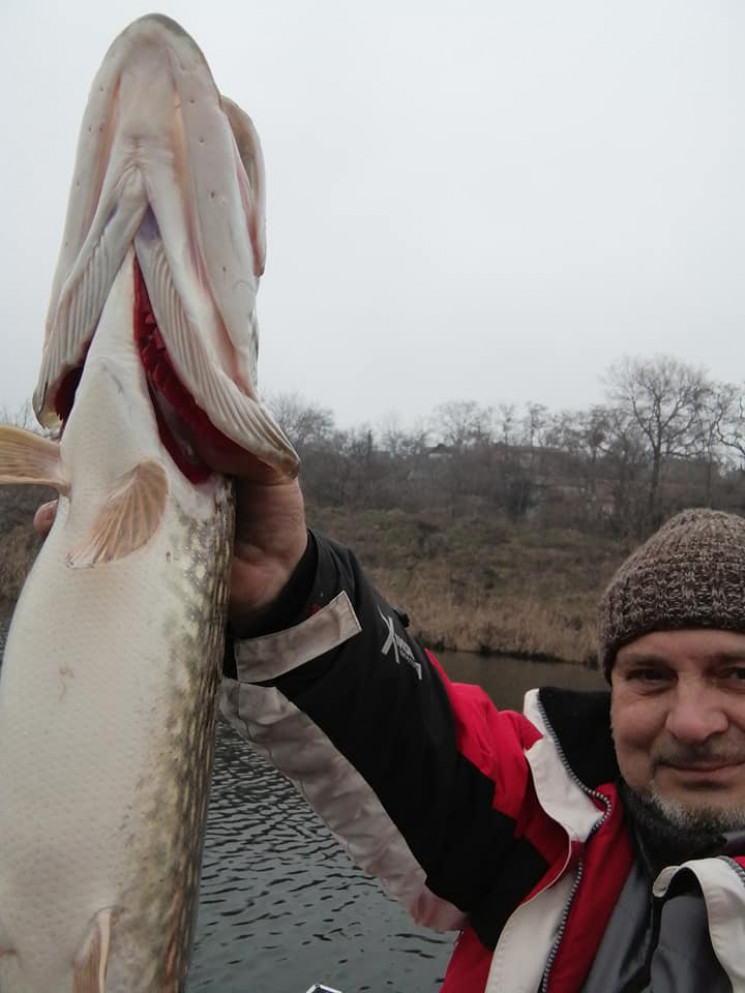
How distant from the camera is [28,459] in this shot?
150cm

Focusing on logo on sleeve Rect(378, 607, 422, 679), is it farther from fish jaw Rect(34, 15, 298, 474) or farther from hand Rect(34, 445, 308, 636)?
fish jaw Rect(34, 15, 298, 474)

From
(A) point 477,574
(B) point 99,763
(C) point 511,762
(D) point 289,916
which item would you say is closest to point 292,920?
(D) point 289,916

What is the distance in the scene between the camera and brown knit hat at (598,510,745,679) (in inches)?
80.4

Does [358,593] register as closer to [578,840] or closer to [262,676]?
[262,676]

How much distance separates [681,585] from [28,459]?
159 centimetres

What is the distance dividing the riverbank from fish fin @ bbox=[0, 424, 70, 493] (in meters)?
12.0

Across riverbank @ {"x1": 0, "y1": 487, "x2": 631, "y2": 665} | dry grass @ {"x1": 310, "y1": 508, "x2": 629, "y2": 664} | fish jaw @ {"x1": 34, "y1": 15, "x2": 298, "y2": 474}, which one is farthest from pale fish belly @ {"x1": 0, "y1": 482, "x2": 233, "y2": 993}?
dry grass @ {"x1": 310, "y1": 508, "x2": 629, "y2": 664}

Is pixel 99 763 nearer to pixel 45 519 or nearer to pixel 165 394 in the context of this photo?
pixel 45 519

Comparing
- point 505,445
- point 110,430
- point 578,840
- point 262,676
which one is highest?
point 505,445

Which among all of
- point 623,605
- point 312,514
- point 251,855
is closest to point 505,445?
point 312,514

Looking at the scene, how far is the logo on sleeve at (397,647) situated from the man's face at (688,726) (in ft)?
1.85

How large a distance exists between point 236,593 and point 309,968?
7164mm

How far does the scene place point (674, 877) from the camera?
1729 mm

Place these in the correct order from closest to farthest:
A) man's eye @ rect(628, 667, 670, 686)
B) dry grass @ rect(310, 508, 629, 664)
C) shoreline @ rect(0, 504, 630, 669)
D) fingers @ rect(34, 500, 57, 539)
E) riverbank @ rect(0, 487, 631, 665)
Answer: fingers @ rect(34, 500, 57, 539) → man's eye @ rect(628, 667, 670, 686) → riverbank @ rect(0, 487, 631, 665) → shoreline @ rect(0, 504, 630, 669) → dry grass @ rect(310, 508, 629, 664)
